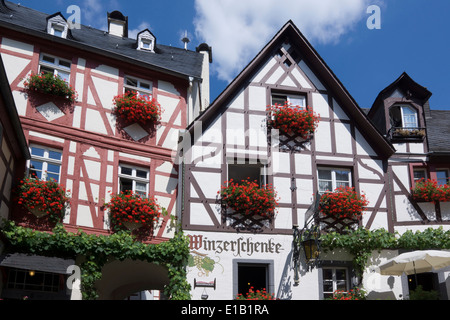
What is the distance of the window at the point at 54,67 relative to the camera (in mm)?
13352

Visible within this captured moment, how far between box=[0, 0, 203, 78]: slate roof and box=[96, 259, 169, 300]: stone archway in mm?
5089

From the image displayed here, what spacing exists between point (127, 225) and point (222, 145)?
3263 millimetres

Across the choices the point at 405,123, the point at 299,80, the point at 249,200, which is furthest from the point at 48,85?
the point at 405,123

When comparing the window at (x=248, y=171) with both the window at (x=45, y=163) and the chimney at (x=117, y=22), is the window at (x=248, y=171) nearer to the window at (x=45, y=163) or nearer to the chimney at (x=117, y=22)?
the window at (x=45, y=163)

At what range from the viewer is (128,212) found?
41.2 ft

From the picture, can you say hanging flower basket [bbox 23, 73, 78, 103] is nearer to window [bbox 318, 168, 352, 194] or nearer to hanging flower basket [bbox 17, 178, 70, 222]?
hanging flower basket [bbox 17, 178, 70, 222]

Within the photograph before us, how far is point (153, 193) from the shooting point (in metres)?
13.4

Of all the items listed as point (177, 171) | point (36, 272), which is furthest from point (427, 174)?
point (36, 272)

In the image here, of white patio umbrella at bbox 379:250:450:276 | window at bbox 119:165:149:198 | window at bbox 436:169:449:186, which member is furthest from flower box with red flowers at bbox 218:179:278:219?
window at bbox 436:169:449:186

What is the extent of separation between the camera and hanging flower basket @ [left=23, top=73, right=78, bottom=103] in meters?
12.7

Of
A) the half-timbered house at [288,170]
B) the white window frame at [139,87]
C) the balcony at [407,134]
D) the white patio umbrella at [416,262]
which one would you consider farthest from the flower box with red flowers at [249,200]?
the balcony at [407,134]

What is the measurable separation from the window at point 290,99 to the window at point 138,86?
138 inches

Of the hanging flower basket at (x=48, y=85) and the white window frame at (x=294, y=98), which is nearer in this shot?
the hanging flower basket at (x=48, y=85)

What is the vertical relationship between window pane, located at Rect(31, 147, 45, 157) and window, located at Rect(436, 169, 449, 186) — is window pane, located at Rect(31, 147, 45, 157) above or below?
below
